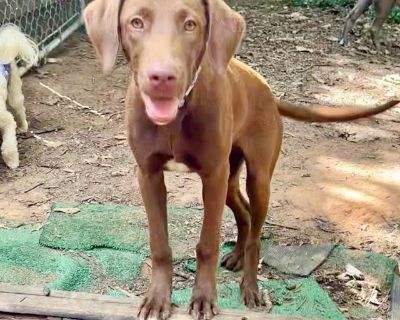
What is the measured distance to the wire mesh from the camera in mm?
7422

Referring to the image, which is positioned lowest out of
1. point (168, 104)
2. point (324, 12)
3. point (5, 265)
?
point (324, 12)

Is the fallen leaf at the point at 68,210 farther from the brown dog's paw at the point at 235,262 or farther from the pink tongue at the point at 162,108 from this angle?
the pink tongue at the point at 162,108

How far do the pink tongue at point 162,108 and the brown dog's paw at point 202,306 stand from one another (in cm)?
93

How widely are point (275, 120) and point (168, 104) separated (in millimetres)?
1214

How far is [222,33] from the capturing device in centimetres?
277

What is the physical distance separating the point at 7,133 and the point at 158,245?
2858mm

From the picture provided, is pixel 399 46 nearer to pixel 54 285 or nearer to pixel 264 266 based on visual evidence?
pixel 264 266

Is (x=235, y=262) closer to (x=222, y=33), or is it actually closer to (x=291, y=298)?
(x=291, y=298)

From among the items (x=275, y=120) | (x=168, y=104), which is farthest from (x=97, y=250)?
(x=168, y=104)

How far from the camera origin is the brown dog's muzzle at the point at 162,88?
8.16 feet

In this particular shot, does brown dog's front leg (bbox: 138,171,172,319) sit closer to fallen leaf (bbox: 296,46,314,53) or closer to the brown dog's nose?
the brown dog's nose

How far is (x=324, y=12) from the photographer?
10641mm

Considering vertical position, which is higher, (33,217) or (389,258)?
(389,258)

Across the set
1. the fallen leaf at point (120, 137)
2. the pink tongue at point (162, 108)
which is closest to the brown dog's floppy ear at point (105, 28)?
the pink tongue at point (162, 108)
